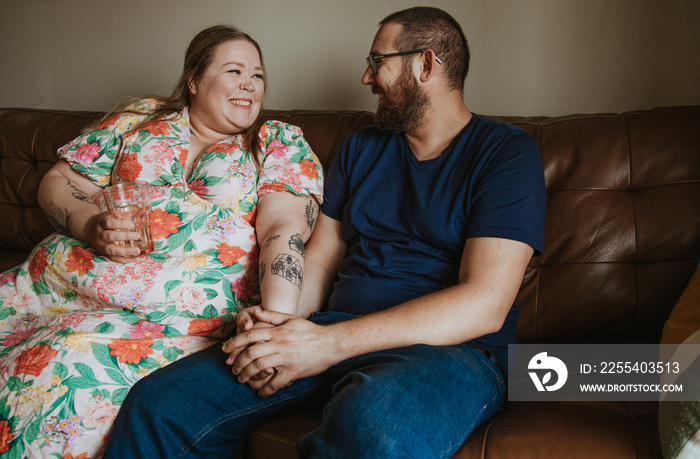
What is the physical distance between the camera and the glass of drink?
1233mm

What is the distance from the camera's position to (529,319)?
1.53 m

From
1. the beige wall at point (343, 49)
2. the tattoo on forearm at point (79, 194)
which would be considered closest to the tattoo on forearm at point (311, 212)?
the tattoo on forearm at point (79, 194)

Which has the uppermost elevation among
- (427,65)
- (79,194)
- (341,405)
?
(427,65)

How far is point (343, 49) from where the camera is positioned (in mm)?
2170

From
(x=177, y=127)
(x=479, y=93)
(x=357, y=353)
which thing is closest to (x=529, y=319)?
(x=357, y=353)

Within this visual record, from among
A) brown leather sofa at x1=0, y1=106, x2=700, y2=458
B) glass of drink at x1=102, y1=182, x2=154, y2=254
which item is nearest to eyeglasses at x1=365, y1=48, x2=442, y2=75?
brown leather sofa at x1=0, y1=106, x2=700, y2=458

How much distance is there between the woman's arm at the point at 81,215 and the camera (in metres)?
1.29

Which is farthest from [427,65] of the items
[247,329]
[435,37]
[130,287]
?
[130,287]

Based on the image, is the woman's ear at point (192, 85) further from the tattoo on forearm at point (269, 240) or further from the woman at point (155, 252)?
the tattoo on forearm at point (269, 240)

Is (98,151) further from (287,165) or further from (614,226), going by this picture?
(614,226)

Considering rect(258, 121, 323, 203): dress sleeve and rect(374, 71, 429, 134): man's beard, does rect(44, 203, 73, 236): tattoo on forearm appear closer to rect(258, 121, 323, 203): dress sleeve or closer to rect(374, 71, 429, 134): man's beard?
rect(258, 121, 323, 203): dress sleeve

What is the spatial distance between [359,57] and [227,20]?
68cm

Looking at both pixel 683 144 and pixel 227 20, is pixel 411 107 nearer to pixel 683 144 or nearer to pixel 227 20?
pixel 683 144

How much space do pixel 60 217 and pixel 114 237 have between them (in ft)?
1.09
